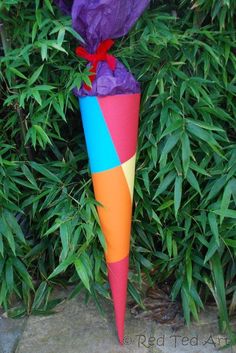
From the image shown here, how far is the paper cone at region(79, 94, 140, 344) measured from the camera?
2.36m

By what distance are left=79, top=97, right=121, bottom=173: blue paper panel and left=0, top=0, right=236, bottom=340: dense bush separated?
0.37ft

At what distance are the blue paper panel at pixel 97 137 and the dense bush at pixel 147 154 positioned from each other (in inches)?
4.4

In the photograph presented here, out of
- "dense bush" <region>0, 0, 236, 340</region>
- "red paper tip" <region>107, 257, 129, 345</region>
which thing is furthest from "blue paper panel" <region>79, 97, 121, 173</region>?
"red paper tip" <region>107, 257, 129, 345</region>

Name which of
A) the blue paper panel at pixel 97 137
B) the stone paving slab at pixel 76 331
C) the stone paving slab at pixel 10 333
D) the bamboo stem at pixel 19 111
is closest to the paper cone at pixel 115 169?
the blue paper panel at pixel 97 137

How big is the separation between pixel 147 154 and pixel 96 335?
0.96m

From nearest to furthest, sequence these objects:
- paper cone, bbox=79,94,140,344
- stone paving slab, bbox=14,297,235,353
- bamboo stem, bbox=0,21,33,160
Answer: paper cone, bbox=79,94,140,344, bamboo stem, bbox=0,21,33,160, stone paving slab, bbox=14,297,235,353

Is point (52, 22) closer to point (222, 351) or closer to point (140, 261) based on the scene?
point (140, 261)

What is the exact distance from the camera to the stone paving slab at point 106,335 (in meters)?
2.60

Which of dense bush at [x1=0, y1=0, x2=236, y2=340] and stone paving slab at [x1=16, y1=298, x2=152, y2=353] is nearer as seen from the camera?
dense bush at [x1=0, y1=0, x2=236, y2=340]

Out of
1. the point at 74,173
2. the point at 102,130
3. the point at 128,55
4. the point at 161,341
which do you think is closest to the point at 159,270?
the point at 161,341

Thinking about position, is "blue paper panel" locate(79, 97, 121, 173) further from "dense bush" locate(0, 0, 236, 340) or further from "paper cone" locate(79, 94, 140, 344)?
"dense bush" locate(0, 0, 236, 340)

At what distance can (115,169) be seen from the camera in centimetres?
243

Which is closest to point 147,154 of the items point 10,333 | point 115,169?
point 115,169

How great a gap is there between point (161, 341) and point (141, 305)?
0.22 metres
